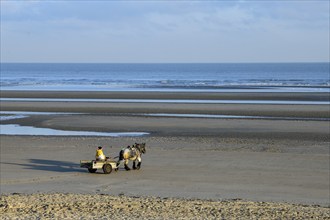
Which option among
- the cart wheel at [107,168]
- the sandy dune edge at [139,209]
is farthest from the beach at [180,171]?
the cart wheel at [107,168]

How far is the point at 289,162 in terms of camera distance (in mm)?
20062

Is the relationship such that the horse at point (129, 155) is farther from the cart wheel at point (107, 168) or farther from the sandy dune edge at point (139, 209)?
the sandy dune edge at point (139, 209)

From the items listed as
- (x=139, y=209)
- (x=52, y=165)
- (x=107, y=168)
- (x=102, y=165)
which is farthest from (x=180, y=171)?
(x=139, y=209)

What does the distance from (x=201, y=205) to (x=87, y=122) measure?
21537mm

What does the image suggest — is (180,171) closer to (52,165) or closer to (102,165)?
(102,165)

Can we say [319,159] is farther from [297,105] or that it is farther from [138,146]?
[297,105]

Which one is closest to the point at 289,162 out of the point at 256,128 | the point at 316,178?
the point at 316,178

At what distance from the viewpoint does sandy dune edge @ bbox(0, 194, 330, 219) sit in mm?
11406

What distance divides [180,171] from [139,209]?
6426 mm

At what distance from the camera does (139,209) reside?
476 inches

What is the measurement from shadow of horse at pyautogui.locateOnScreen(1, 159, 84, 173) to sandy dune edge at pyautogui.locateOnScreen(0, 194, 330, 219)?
5.00 meters

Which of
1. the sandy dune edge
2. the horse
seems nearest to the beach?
the sandy dune edge

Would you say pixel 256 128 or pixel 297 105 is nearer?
pixel 256 128

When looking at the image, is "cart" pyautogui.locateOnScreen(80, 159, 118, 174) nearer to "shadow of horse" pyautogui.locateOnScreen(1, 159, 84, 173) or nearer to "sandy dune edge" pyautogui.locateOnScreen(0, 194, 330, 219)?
"shadow of horse" pyautogui.locateOnScreen(1, 159, 84, 173)
